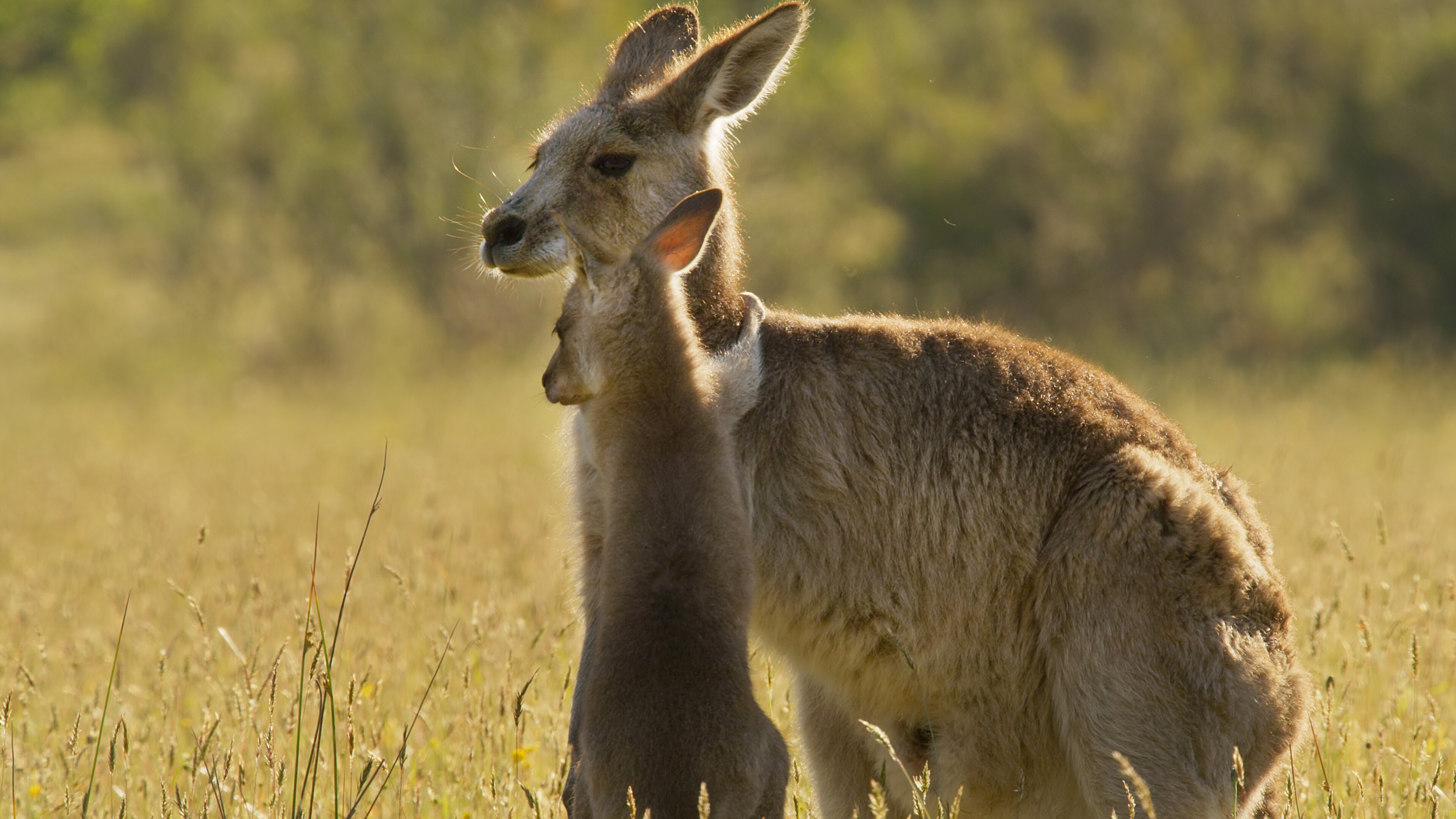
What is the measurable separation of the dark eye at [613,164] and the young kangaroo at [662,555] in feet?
1.71

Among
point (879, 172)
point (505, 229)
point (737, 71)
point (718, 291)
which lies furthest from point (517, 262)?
point (879, 172)

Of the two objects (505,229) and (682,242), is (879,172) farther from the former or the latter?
(682,242)

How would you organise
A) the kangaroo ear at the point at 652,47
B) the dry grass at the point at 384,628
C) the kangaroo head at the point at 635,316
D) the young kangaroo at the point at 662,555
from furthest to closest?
the kangaroo ear at the point at 652,47
the dry grass at the point at 384,628
the kangaroo head at the point at 635,316
the young kangaroo at the point at 662,555

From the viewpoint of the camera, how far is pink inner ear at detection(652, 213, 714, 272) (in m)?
3.47

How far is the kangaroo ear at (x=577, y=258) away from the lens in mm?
3531

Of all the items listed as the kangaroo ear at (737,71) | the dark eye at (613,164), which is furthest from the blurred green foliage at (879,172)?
the dark eye at (613,164)

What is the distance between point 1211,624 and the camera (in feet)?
11.6

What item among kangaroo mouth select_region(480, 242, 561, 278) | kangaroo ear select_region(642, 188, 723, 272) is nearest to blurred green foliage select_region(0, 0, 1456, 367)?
kangaroo mouth select_region(480, 242, 561, 278)

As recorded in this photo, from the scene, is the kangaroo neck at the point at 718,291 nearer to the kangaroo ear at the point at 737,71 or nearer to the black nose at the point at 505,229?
the kangaroo ear at the point at 737,71

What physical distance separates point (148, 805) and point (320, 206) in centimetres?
1712

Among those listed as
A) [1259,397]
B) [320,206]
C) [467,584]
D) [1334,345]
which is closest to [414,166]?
[320,206]

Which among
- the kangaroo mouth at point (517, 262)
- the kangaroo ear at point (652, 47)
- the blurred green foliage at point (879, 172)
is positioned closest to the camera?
the kangaroo mouth at point (517, 262)

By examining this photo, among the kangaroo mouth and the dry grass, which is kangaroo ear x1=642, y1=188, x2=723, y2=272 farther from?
the dry grass

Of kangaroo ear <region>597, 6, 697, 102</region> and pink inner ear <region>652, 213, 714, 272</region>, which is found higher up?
kangaroo ear <region>597, 6, 697, 102</region>
